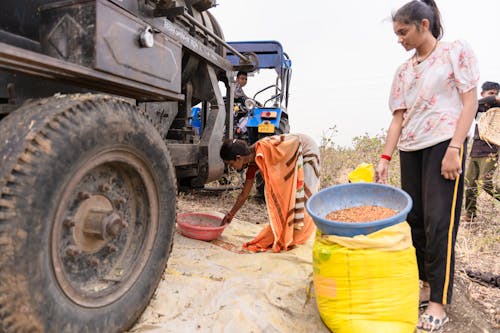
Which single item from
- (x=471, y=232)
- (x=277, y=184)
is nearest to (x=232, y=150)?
(x=277, y=184)

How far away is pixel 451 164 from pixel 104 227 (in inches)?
66.2

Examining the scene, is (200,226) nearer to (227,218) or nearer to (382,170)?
(227,218)

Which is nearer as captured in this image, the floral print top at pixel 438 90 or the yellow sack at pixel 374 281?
the yellow sack at pixel 374 281

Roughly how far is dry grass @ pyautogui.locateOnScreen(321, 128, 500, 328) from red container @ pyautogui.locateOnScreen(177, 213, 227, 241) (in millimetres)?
1974

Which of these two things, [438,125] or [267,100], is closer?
[438,125]

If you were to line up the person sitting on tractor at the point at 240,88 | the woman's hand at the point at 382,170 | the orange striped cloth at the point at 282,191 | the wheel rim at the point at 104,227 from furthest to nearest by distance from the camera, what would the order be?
1. the person sitting on tractor at the point at 240,88
2. the orange striped cloth at the point at 282,191
3. the woman's hand at the point at 382,170
4. the wheel rim at the point at 104,227

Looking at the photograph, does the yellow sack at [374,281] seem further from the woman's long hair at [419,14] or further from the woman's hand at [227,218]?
the woman's hand at [227,218]

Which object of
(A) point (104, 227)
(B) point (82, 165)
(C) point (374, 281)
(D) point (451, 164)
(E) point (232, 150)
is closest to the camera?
(B) point (82, 165)

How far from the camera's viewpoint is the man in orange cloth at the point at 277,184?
3273 mm

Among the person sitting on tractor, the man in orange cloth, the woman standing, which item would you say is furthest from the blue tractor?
the woman standing

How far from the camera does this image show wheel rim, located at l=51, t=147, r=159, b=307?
4.53 ft

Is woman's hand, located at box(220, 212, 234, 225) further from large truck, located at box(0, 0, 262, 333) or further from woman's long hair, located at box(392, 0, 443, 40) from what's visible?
woman's long hair, located at box(392, 0, 443, 40)

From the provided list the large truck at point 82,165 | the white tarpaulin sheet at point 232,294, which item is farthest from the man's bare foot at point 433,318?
the large truck at point 82,165

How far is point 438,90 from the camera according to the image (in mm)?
1935
